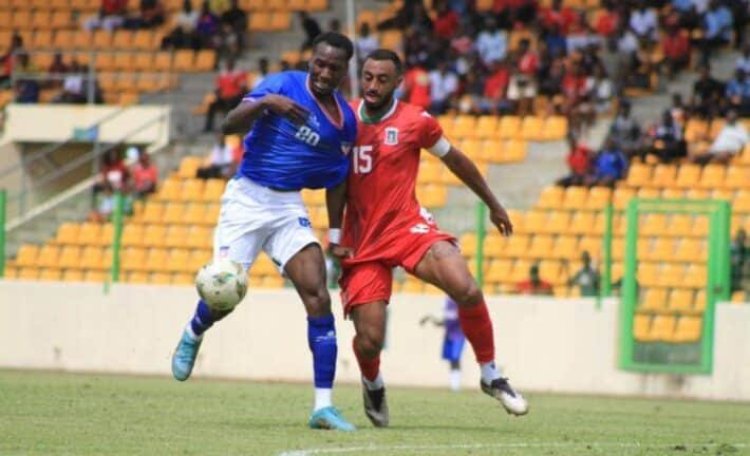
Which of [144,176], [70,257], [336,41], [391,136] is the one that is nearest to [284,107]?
[336,41]

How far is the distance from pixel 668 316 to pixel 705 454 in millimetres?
11045

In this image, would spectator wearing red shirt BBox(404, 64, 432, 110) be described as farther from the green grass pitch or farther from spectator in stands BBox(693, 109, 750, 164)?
the green grass pitch

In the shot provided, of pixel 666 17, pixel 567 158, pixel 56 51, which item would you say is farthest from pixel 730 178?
pixel 56 51

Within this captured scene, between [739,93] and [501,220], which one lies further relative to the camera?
[739,93]

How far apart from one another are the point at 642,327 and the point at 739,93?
6152 millimetres

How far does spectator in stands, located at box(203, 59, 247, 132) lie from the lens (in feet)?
103

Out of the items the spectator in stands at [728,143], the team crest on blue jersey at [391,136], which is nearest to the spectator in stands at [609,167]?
the spectator in stands at [728,143]

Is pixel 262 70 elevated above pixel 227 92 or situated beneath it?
elevated above

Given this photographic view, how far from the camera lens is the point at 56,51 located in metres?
34.5

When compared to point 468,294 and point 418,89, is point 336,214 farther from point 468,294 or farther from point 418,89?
point 418,89

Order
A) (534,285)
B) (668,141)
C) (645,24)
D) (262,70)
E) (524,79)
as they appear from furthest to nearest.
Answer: (262,70) < (645,24) < (524,79) < (668,141) < (534,285)

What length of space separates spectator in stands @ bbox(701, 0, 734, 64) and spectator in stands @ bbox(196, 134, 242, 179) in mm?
6986

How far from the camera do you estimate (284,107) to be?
12273 millimetres

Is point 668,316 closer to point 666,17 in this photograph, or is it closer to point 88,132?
point 666,17
